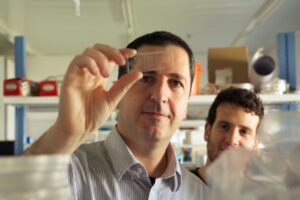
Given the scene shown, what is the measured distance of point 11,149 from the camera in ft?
7.05

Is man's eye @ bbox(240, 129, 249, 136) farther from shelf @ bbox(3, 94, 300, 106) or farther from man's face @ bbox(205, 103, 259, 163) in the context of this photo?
shelf @ bbox(3, 94, 300, 106)

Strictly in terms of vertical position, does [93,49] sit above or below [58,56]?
below

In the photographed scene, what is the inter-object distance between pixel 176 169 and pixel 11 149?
56.2 inches

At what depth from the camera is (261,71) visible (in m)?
1.85

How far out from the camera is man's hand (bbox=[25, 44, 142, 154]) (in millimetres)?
625

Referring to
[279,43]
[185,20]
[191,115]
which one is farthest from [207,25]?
[279,43]

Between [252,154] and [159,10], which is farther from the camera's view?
[159,10]

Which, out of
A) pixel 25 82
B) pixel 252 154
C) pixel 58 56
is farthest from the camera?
pixel 58 56

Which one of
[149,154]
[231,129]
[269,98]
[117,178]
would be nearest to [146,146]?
[149,154]

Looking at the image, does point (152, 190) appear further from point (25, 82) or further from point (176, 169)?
point (25, 82)

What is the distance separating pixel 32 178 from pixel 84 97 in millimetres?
411

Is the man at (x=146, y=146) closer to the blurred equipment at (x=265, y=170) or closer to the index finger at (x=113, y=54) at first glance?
the index finger at (x=113, y=54)

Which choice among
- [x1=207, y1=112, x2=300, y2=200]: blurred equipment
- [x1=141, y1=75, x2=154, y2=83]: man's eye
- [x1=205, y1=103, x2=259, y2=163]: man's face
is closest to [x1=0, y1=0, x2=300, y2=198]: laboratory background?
[x1=205, y1=103, x2=259, y2=163]: man's face

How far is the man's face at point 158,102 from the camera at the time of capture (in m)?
1.02
